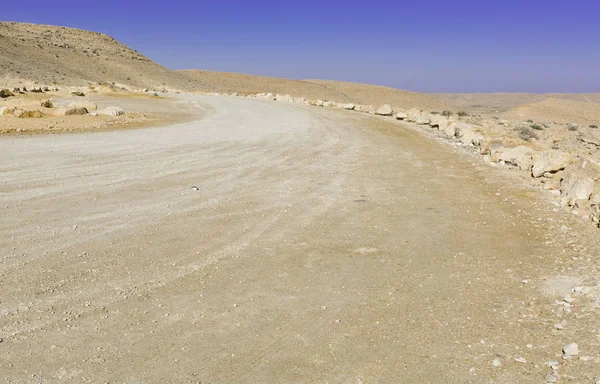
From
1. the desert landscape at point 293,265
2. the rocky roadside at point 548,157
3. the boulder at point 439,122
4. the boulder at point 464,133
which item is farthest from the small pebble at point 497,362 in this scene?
the boulder at point 439,122

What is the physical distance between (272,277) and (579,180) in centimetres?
650

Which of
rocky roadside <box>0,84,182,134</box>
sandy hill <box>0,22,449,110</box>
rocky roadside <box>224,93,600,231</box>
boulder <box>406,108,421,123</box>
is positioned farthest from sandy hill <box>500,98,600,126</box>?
rocky roadside <box>0,84,182,134</box>

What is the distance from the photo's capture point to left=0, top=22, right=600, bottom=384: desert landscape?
4.26 meters

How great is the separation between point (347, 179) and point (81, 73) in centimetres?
5946

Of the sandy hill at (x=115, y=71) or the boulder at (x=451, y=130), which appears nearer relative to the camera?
the boulder at (x=451, y=130)

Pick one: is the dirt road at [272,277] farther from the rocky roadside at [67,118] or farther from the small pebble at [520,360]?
the rocky roadside at [67,118]

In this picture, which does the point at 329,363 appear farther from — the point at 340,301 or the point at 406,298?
the point at 406,298

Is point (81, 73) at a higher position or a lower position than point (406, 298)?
higher

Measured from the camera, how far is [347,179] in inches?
425

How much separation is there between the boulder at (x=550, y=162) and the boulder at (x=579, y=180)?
0.44 m

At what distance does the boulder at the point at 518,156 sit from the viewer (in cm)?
1212

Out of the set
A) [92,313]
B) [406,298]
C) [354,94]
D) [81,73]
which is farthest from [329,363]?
[354,94]

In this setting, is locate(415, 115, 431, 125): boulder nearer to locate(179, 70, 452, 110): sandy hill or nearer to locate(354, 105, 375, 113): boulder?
locate(354, 105, 375, 113): boulder

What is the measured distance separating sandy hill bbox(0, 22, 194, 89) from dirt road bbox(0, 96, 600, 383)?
132 feet
